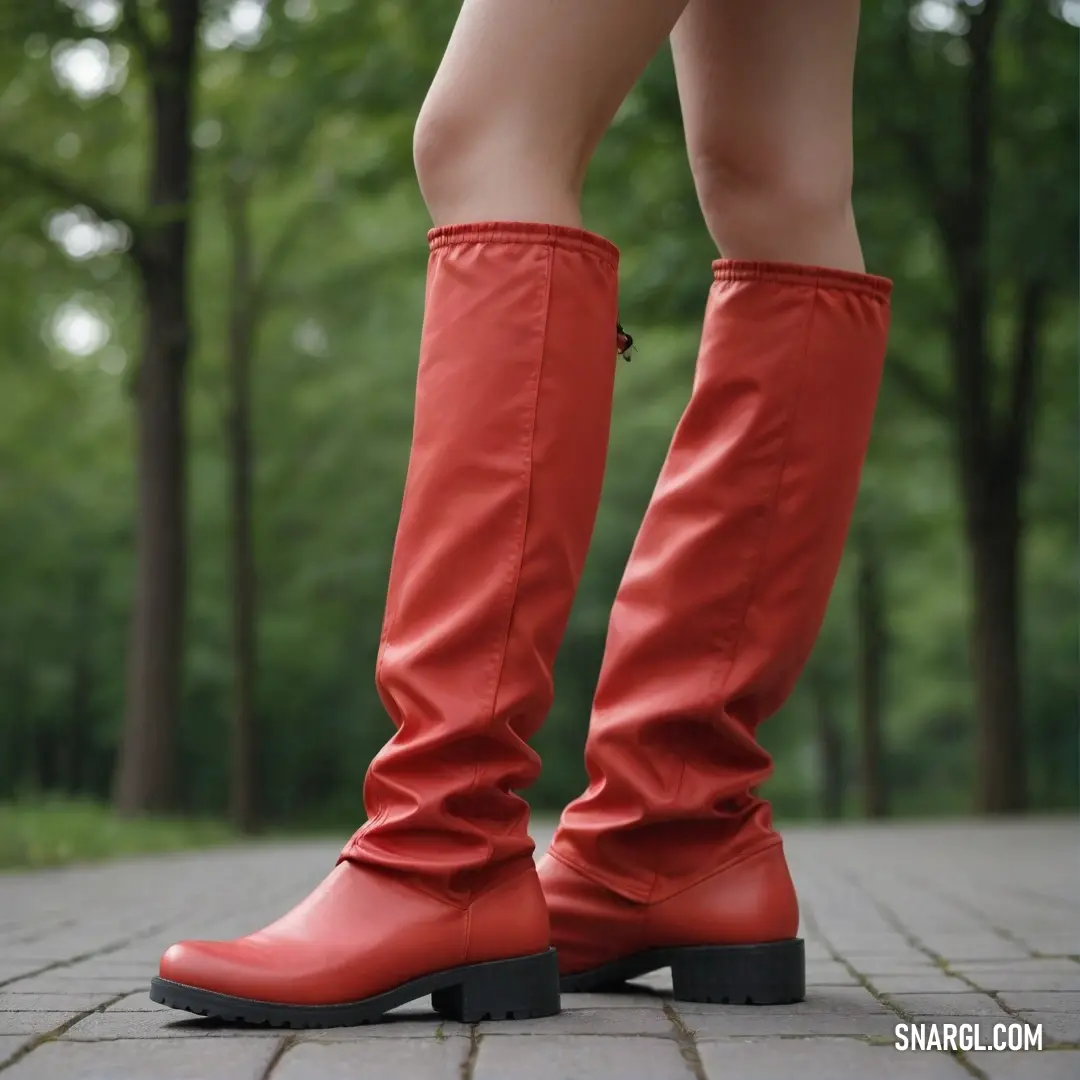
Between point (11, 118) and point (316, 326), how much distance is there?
14.6 feet

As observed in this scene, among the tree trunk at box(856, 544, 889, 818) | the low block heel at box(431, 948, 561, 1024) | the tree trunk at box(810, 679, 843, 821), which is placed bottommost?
the tree trunk at box(810, 679, 843, 821)

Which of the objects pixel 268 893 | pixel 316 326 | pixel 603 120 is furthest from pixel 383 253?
pixel 603 120

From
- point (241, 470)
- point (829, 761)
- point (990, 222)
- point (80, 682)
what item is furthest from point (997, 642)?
point (80, 682)

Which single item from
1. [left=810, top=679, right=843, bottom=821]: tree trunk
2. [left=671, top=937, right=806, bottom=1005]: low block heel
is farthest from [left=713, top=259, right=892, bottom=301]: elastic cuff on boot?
[left=810, top=679, right=843, bottom=821]: tree trunk

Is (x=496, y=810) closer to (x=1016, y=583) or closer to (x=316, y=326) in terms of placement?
(x=1016, y=583)

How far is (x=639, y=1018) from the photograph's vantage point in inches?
69.4

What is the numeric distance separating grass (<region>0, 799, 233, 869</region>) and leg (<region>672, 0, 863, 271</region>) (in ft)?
14.3

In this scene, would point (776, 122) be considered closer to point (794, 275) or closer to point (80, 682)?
point (794, 275)

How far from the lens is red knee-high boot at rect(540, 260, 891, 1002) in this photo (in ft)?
6.40

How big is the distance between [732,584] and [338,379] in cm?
1462

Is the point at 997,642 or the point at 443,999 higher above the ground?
the point at 443,999

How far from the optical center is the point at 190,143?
1013 cm

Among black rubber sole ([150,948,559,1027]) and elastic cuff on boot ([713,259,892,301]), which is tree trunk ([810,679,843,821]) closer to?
elastic cuff on boot ([713,259,892,301])

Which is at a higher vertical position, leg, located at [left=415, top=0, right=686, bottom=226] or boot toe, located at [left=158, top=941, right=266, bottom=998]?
leg, located at [left=415, top=0, right=686, bottom=226]
